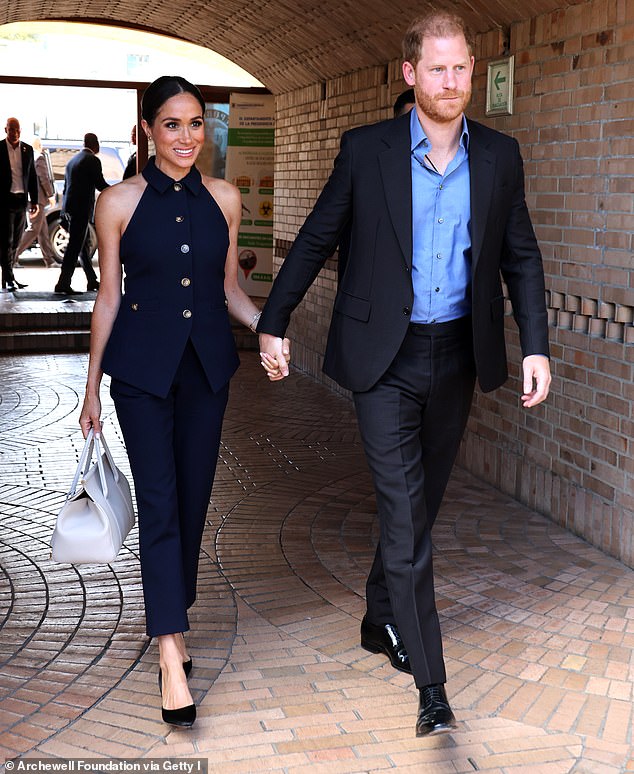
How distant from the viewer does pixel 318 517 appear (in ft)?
19.0

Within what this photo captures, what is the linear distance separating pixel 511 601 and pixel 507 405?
1893 millimetres

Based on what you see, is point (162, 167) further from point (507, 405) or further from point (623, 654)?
point (507, 405)

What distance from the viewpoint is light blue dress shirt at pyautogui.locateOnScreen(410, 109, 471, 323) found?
335 centimetres

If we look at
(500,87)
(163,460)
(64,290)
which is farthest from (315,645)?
(64,290)

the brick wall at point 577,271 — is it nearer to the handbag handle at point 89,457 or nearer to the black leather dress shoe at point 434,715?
the black leather dress shoe at point 434,715

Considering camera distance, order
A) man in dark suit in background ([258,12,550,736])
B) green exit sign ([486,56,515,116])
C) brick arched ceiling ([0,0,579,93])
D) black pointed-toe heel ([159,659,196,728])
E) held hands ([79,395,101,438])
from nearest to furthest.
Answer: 1. man in dark suit in background ([258,12,550,736])
2. black pointed-toe heel ([159,659,196,728])
3. held hands ([79,395,101,438])
4. green exit sign ([486,56,515,116])
5. brick arched ceiling ([0,0,579,93])

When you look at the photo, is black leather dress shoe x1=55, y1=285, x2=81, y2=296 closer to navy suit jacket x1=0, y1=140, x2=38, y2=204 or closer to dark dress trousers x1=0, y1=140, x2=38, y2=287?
dark dress trousers x1=0, y1=140, x2=38, y2=287

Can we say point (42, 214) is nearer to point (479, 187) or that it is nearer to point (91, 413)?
point (91, 413)

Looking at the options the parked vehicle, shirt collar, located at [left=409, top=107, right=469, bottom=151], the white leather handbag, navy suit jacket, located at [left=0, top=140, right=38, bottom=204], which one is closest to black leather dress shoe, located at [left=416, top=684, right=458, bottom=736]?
the white leather handbag

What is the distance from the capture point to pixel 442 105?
127 inches

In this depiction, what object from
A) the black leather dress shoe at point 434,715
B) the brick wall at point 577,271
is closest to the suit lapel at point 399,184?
the black leather dress shoe at point 434,715

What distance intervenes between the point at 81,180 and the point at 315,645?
11425mm

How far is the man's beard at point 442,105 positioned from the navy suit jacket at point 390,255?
0.14 metres

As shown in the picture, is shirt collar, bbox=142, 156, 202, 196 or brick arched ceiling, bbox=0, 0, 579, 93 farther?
brick arched ceiling, bbox=0, 0, 579, 93
